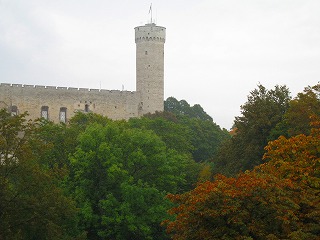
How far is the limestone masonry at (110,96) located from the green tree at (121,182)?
2879cm

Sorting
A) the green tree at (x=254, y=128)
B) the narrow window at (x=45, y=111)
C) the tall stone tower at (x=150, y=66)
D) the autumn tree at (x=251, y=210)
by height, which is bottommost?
the autumn tree at (x=251, y=210)

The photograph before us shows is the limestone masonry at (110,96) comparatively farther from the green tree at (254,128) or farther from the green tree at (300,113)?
the green tree at (300,113)

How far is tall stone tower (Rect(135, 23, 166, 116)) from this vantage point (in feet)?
224

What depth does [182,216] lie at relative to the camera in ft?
71.4

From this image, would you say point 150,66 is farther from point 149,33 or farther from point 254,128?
point 254,128

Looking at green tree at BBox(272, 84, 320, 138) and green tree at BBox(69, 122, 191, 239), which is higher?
green tree at BBox(272, 84, 320, 138)

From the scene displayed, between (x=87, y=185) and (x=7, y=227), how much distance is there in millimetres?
9879

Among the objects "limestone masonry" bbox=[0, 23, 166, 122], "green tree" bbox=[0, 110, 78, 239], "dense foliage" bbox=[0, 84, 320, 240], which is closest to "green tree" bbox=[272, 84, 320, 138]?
"dense foliage" bbox=[0, 84, 320, 240]

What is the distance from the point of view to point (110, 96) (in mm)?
67062

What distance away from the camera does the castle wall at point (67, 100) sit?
62125 millimetres

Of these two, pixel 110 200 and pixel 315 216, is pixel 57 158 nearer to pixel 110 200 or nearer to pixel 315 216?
pixel 110 200

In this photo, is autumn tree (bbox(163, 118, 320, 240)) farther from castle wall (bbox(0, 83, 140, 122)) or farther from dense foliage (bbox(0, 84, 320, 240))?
castle wall (bbox(0, 83, 140, 122))

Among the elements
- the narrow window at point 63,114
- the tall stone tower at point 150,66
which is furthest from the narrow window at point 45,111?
the tall stone tower at point 150,66

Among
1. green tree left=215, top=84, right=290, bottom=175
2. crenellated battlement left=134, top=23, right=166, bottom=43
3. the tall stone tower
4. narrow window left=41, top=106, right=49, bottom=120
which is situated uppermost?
crenellated battlement left=134, top=23, right=166, bottom=43
